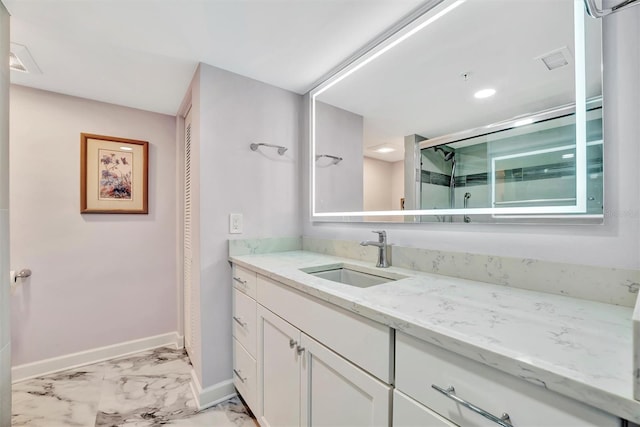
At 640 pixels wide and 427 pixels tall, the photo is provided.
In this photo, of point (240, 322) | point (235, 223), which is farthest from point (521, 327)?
point (235, 223)

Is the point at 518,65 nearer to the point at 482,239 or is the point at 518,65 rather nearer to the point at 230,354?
the point at 482,239

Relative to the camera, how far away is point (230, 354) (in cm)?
176

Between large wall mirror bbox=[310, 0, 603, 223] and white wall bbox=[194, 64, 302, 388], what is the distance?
59cm

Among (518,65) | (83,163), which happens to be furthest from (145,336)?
(518,65)

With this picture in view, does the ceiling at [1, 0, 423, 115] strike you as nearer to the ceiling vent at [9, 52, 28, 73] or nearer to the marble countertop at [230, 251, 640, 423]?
the ceiling vent at [9, 52, 28, 73]

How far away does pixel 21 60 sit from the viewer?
5.24 ft

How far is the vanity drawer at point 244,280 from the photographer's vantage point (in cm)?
148

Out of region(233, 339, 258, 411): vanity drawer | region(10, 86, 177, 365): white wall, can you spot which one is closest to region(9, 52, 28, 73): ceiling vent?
region(10, 86, 177, 365): white wall

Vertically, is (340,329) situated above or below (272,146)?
below

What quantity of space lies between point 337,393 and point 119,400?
1.65 metres

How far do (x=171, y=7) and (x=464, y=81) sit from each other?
135cm

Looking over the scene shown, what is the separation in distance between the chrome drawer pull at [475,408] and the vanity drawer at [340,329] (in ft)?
0.50

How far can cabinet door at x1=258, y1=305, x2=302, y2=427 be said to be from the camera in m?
1.13

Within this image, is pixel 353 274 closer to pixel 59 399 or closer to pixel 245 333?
pixel 245 333
